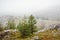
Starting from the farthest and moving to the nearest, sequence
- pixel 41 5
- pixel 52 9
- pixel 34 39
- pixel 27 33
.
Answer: pixel 52 9, pixel 41 5, pixel 27 33, pixel 34 39

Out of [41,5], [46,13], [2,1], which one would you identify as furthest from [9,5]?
[46,13]

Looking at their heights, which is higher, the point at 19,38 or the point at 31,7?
the point at 31,7

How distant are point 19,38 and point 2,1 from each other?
24.9 meters

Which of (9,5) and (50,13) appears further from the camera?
(50,13)

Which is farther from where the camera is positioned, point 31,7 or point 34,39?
point 31,7

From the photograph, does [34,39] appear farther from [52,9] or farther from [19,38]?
[52,9]

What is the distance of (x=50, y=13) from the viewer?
59.5m

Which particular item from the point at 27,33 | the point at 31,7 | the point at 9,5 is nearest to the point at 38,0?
the point at 31,7

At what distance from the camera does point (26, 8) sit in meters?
48.9

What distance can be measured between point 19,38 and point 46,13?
121 feet

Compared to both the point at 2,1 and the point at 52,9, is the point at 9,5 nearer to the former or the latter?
the point at 2,1

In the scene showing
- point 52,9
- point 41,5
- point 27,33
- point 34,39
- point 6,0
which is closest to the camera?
point 34,39

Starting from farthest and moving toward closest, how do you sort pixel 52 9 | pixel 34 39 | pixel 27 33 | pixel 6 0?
1. pixel 52 9
2. pixel 6 0
3. pixel 27 33
4. pixel 34 39

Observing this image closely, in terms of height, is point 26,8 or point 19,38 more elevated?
point 26,8
